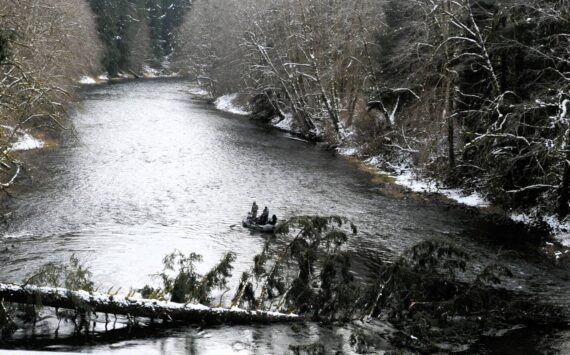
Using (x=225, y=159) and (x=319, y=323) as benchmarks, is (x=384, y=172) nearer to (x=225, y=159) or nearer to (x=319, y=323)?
(x=225, y=159)

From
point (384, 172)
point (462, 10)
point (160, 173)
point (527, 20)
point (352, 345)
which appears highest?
point (462, 10)

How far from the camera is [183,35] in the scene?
81688mm

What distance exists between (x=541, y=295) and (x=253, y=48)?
116ft

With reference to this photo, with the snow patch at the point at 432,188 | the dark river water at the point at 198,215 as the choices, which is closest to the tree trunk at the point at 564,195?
the dark river water at the point at 198,215

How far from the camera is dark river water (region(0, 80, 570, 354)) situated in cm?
1052

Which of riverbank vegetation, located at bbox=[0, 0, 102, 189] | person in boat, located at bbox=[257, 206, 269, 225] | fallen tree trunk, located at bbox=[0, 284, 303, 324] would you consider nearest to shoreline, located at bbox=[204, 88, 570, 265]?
person in boat, located at bbox=[257, 206, 269, 225]

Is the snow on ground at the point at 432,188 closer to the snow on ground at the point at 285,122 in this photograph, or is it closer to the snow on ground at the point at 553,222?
the snow on ground at the point at 553,222

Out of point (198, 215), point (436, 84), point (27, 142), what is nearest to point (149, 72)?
point (27, 142)

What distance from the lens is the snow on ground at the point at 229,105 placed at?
182ft

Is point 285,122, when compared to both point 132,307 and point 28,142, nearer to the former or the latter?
point 28,142

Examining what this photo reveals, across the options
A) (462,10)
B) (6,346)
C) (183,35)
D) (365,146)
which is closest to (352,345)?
(6,346)

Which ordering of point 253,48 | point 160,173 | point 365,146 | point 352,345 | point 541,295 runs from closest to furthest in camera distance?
point 352,345 → point 541,295 → point 160,173 → point 365,146 → point 253,48

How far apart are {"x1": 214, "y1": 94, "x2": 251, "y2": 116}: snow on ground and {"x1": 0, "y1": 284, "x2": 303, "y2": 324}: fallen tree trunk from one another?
44.4 metres

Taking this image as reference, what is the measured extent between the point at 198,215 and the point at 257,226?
3220mm
